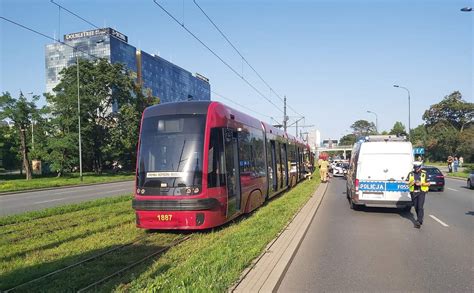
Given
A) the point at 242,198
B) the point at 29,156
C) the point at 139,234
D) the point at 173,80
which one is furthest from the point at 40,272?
the point at 173,80

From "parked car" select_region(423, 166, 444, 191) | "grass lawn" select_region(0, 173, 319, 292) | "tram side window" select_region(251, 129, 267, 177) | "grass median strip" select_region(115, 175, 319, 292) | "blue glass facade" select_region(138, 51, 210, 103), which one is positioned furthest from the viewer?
"blue glass facade" select_region(138, 51, 210, 103)

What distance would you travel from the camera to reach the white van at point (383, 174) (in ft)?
45.3

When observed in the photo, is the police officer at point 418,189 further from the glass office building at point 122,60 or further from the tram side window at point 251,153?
the glass office building at point 122,60

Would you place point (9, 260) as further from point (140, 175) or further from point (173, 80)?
point (173, 80)

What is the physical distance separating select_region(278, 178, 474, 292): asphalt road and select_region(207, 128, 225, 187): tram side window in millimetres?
2380

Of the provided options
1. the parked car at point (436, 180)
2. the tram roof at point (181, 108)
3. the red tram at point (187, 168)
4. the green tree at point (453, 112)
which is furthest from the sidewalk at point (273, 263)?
the green tree at point (453, 112)

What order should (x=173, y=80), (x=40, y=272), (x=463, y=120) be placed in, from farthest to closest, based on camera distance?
(x=173, y=80) < (x=463, y=120) < (x=40, y=272)

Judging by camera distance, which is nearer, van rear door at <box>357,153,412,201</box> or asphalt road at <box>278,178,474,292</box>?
asphalt road at <box>278,178,474,292</box>

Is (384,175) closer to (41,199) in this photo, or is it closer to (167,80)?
(41,199)

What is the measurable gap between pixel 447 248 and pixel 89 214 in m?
10.4

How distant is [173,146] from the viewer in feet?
33.7

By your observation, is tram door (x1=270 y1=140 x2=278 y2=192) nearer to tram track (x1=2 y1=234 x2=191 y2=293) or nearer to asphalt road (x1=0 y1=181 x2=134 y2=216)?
tram track (x1=2 y1=234 x2=191 y2=293)

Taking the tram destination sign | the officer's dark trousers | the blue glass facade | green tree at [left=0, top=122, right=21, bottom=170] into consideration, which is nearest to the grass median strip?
the officer's dark trousers

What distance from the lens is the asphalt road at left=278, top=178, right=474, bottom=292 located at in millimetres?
6270
